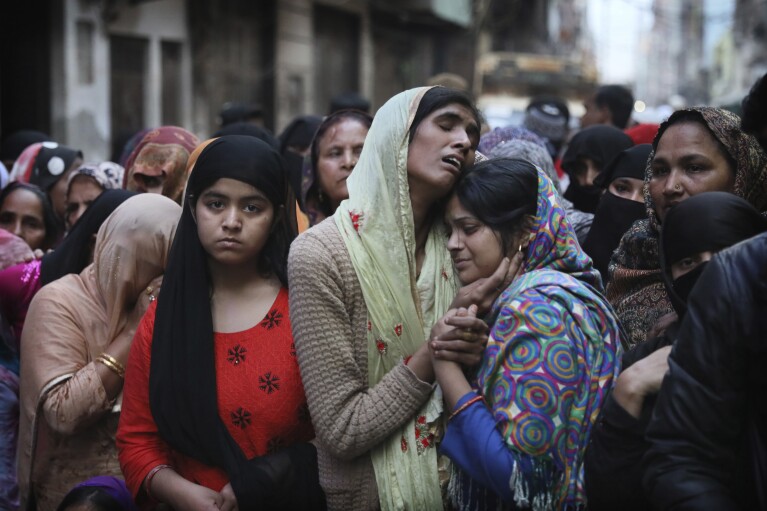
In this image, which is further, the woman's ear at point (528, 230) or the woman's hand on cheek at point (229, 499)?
the woman's hand on cheek at point (229, 499)

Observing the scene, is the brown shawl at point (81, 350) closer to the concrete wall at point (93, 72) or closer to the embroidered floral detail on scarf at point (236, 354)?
the embroidered floral detail on scarf at point (236, 354)

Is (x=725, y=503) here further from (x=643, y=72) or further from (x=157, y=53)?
(x=643, y=72)

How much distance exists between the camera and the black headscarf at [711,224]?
1988 mm

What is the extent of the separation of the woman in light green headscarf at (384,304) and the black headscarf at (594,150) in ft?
7.16

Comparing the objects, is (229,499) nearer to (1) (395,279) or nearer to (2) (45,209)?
(1) (395,279)

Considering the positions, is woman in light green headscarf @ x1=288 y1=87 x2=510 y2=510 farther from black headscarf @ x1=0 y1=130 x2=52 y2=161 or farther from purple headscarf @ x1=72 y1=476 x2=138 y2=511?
black headscarf @ x1=0 y1=130 x2=52 y2=161

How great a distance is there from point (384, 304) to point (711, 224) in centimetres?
90

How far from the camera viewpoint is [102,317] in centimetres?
304

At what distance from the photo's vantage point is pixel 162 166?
3920 mm

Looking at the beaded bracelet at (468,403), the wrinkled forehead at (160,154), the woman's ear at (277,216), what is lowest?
the beaded bracelet at (468,403)

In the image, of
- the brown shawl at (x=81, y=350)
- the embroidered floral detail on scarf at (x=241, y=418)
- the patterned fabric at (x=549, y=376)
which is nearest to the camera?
the patterned fabric at (x=549, y=376)

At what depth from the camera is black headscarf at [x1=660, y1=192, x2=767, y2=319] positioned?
78.3 inches

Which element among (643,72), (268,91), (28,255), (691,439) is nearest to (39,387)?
(28,255)

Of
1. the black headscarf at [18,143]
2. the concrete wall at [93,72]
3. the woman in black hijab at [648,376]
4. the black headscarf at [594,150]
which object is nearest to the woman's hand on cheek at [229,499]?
the woman in black hijab at [648,376]
